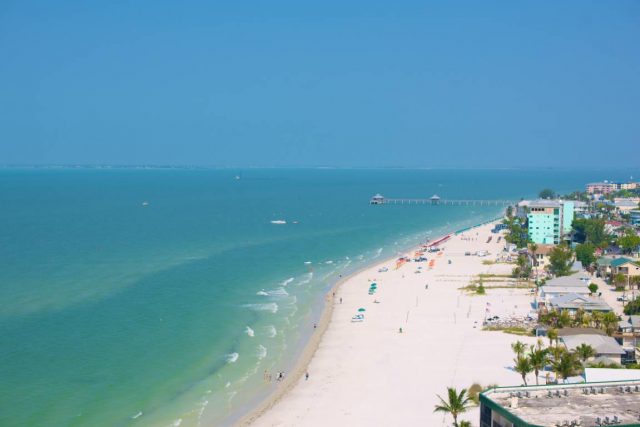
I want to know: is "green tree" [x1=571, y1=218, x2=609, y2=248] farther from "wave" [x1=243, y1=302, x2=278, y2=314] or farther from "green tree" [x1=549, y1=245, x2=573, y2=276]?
"wave" [x1=243, y1=302, x2=278, y2=314]

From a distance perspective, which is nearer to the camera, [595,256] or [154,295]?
[154,295]

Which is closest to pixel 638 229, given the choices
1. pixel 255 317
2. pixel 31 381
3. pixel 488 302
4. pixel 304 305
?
pixel 488 302

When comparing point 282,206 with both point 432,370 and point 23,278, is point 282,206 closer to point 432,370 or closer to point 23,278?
point 23,278

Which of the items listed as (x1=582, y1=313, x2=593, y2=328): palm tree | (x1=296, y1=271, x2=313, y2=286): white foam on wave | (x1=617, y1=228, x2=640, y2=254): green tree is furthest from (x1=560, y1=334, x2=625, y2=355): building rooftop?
(x1=617, y1=228, x2=640, y2=254): green tree

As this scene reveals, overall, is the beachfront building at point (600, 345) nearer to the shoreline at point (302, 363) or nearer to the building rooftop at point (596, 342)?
the building rooftop at point (596, 342)

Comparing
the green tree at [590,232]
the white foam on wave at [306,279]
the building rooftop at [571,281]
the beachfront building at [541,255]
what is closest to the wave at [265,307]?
the white foam on wave at [306,279]

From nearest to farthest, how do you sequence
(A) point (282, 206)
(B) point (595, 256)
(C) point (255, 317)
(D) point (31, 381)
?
1. (D) point (31, 381)
2. (C) point (255, 317)
3. (B) point (595, 256)
4. (A) point (282, 206)
